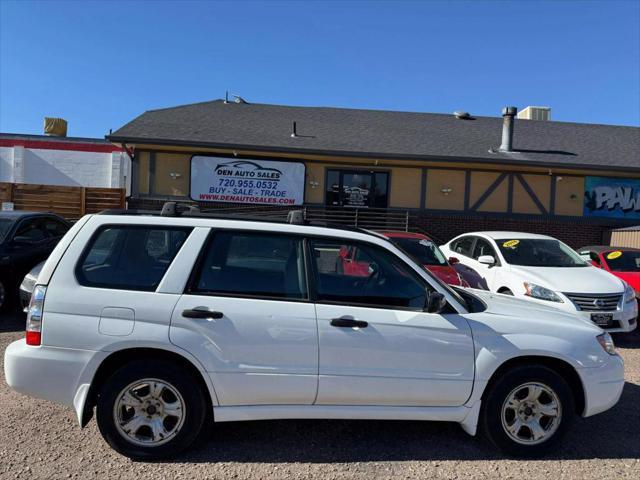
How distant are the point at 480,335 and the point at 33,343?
9.89 ft

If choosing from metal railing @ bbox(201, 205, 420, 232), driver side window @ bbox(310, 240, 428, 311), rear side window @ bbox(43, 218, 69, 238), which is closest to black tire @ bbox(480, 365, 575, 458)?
driver side window @ bbox(310, 240, 428, 311)

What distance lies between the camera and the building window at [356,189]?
580 inches

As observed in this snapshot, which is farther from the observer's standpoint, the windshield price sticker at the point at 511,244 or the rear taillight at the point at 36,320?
the windshield price sticker at the point at 511,244

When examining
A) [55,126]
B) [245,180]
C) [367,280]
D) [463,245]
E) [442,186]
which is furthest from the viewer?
[55,126]

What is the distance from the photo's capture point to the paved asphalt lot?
2992 mm

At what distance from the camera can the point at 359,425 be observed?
3705 millimetres

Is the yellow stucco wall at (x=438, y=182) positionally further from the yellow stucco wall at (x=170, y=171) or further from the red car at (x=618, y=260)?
the red car at (x=618, y=260)

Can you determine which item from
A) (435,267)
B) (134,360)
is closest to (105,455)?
(134,360)

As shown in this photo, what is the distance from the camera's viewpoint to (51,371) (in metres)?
2.98

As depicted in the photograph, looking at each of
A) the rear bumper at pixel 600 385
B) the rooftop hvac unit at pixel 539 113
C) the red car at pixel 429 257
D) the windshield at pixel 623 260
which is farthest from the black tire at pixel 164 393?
the rooftop hvac unit at pixel 539 113

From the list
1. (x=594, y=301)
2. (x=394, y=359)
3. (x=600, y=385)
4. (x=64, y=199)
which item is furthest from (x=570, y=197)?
(x=64, y=199)

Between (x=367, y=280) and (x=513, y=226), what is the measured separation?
12.9 meters

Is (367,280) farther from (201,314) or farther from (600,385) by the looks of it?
(600,385)

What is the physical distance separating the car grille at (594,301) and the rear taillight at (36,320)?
597cm
